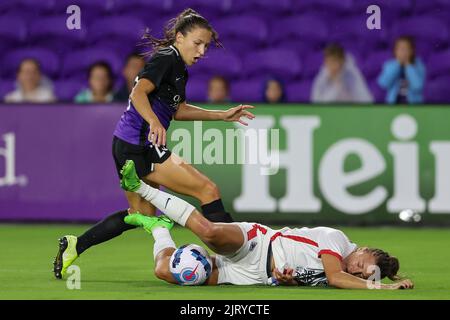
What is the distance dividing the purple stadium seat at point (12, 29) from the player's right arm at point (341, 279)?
916 centimetres

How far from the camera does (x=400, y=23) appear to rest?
598 inches

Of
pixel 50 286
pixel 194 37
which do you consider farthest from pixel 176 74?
pixel 50 286

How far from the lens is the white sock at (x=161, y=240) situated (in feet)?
25.5

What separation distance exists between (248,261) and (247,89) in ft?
24.8

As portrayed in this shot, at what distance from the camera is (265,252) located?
300 inches

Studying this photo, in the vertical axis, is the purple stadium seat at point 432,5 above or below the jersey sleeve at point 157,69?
above

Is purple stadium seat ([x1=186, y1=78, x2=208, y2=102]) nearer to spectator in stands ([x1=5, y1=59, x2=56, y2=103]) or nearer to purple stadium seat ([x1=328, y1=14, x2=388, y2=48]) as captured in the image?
purple stadium seat ([x1=328, y1=14, x2=388, y2=48])

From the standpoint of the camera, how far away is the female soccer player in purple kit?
818cm

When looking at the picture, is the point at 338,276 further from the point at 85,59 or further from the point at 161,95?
the point at 85,59

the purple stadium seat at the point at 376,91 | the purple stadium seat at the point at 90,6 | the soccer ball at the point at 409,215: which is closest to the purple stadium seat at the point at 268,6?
the purple stadium seat at the point at 376,91

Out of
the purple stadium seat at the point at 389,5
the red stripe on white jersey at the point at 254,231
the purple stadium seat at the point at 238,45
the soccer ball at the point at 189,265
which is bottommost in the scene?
the soccer ball at the point at 189,265

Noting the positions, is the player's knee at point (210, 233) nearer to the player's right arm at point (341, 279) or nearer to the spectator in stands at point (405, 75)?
the player's right arm at point (341, 279)

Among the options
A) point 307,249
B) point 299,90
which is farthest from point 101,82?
point 307,249

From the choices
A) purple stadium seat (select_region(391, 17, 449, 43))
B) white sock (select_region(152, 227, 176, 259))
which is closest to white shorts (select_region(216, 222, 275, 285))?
white sock (select_region(152, 227, 176, 259))
